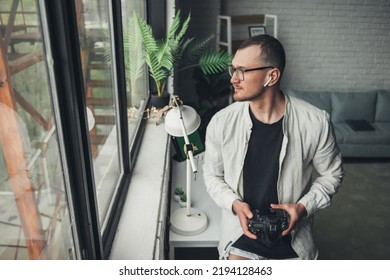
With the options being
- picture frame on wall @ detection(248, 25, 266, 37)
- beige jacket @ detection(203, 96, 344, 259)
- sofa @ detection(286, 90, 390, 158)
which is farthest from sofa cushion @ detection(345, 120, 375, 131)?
beige jacket @ detection(203, 96, 344, 259)

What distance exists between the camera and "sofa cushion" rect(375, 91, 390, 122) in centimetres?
428

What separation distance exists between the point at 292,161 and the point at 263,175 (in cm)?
15

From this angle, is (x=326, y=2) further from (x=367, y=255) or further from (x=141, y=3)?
(x=367, y=255)

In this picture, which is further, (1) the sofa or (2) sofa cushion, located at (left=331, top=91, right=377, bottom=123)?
(2) sofa cushion, located at (left=331, top=91, right=377, bottom=123)

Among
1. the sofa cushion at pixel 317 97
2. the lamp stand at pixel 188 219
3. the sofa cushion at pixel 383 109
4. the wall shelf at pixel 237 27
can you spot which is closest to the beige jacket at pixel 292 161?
the lamp stand at pixel 188 219

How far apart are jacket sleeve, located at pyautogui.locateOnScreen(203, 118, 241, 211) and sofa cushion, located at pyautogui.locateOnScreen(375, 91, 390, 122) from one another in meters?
3.39

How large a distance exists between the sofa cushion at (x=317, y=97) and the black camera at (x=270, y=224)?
3.08 m

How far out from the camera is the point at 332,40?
4.50 m

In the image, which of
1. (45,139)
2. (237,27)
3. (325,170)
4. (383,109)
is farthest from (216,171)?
(383,109)

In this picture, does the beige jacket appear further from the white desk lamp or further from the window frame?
the window frame

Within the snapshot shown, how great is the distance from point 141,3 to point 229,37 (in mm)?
1512

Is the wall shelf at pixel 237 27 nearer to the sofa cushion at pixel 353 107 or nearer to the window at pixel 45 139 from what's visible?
the sofa cushion at pixel 353 107

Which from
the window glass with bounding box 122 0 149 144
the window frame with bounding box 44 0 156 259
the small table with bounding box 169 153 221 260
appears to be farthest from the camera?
the window glass with bounding box 122 0 149 144

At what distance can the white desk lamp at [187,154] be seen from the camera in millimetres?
1532
